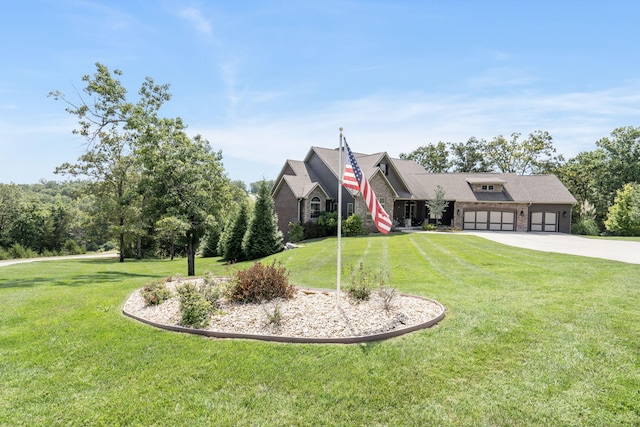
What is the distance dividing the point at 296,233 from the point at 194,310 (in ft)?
66.4

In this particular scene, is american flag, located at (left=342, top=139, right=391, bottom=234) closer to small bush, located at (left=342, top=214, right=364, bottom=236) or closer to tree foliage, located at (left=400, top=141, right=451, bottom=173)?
small bush, located at (left=342, top=214, right=364, bottom=236)

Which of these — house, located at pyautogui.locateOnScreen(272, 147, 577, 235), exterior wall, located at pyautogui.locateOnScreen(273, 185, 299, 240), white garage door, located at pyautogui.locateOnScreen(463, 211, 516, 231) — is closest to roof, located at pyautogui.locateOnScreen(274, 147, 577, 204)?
house, located at pyautogui.locateOnScreen(272, 147, 577, 235)

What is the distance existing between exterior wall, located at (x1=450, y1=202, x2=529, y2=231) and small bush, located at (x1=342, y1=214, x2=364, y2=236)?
10500mm

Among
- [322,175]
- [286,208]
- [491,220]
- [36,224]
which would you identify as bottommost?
[36,224]

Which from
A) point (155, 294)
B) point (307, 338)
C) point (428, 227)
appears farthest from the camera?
point (428, 227)

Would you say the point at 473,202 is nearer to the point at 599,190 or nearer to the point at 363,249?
the point at 363,249

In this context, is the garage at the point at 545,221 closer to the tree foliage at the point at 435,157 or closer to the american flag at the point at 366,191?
the tree foliage at the point at 435,157

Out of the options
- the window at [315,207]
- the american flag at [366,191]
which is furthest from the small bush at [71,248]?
the american flag at [366,191]

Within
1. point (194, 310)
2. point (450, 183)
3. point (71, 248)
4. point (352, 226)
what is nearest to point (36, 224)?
point (71, 248)

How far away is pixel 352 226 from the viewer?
1056 inches

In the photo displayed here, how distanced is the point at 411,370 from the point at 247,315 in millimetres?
3367

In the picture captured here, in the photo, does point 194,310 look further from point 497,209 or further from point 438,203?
point 497,209

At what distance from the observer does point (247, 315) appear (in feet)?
22.3

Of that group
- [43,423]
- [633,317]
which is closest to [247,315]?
[43,423]
